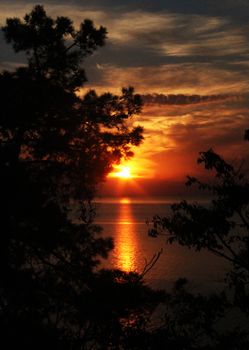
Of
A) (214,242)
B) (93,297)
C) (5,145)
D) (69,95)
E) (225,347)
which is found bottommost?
(225,347)

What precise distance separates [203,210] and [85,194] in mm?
3833

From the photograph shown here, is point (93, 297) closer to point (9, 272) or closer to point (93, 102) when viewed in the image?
point (9, 272)

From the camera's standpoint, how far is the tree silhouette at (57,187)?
33.4 ft

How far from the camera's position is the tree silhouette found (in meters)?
10.2

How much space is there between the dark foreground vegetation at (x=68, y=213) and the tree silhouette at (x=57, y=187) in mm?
32

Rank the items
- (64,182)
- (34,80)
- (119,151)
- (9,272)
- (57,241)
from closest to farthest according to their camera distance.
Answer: (9,272)
(57,241)
(34,80)
(64,182)
(119,151)

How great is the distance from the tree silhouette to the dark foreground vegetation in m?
0.03

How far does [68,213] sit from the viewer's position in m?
13.2

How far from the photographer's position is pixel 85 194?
14133 mm

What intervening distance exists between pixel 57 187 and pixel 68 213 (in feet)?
3.49

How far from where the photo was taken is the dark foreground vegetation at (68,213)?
10.2 m

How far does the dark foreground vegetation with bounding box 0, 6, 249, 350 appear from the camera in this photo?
33.4 feet

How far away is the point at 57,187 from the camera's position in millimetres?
13852

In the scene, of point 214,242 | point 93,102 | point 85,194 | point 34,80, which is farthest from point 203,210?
point 34,80
